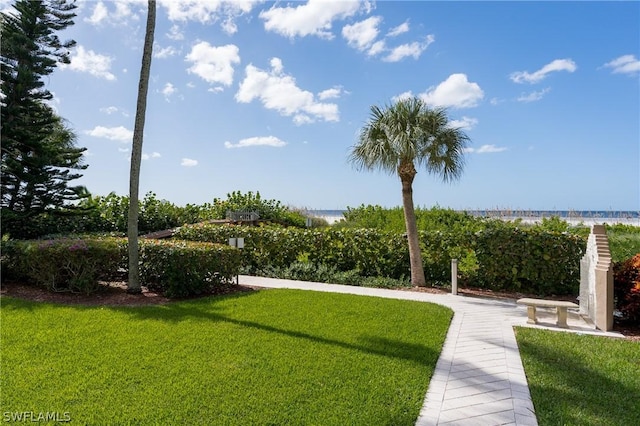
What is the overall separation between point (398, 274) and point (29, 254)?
7.24m

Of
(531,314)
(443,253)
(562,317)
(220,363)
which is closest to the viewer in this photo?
(220,363)

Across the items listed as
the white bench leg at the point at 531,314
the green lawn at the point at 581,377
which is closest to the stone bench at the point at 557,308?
the white bench leg at the point at 531,314

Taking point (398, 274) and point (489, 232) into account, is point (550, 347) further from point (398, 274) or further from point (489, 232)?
point (398, 274)

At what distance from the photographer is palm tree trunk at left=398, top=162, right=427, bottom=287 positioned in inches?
316

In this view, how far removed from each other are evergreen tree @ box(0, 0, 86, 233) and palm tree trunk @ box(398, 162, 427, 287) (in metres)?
9.79

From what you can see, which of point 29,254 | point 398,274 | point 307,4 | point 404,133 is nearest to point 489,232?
point 398,274

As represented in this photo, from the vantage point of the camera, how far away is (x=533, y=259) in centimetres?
771

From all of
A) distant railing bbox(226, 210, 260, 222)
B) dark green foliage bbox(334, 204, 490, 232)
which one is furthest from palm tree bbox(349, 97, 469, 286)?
distant railing bbox(226, 210, 260, 222)

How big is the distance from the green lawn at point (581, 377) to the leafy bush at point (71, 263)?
6515 millimetres

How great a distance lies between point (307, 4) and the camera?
765cm

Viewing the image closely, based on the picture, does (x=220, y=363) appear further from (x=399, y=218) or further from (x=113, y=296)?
(x=399, y=218)

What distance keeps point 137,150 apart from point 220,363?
4425 mm

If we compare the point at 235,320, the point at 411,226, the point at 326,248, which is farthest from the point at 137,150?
the point at 411,226

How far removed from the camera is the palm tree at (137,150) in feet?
21.2
